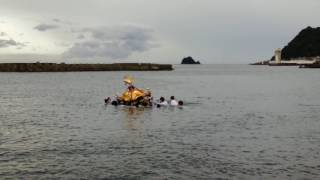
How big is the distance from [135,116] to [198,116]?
567cm

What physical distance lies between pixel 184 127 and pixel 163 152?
11089 millimetres

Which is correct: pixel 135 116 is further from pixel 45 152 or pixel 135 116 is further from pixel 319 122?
pixel 45 152

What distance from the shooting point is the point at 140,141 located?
106 ft

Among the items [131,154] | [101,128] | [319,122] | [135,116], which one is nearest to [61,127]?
[101,128]

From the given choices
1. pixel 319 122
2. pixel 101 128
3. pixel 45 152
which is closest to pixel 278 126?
pixel 319 122

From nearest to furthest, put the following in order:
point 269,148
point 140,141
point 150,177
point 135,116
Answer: point 150,177 < point 269,148 < point 140,141 < point 135,116

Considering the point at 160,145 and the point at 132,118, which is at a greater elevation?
the point at 160,145

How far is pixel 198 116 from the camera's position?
47.3 metres

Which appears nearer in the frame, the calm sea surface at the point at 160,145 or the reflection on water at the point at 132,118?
the calm sea surface at the point at 160,145

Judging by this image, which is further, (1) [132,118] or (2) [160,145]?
(1) [132,118]

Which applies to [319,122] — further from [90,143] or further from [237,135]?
[90,143]

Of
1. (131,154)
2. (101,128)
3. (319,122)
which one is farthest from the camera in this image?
(319,122)

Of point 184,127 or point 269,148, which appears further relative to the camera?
point 184,127

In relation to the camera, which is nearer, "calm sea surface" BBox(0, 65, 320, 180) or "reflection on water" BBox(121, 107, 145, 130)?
"calm sea surface" BBox(0, 65, 320, 180)
